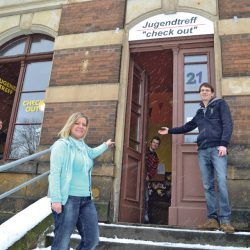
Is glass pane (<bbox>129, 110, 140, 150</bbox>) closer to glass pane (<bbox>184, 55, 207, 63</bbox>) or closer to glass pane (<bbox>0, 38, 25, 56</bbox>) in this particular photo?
glass pane (<bbox>184, 55, 207, 63</bbox>)

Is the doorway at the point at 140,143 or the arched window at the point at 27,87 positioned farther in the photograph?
the arched window at the point at 27,87

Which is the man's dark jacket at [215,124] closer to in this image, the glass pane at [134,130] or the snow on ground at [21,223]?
the glass pane at [134,130]

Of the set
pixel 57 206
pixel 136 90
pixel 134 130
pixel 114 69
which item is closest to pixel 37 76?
pixel 114 69

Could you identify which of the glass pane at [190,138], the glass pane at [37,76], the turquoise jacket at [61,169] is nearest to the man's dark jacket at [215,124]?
the glass pane at [190,138]

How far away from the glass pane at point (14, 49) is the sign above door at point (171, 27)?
271 centimetres

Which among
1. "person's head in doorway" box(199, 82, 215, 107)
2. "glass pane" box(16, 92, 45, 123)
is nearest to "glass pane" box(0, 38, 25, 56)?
"glass pane" box(16, 92, 45, 123)

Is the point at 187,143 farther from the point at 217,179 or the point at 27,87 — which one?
the point at 27,87

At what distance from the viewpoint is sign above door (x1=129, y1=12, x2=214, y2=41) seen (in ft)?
20.0

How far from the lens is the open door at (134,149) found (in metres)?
5.88

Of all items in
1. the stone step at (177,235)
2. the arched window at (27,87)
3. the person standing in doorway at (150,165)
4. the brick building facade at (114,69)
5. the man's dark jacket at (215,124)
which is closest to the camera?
the stone step at (177,235)

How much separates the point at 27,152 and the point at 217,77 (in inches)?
152

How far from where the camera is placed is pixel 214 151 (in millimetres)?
4582

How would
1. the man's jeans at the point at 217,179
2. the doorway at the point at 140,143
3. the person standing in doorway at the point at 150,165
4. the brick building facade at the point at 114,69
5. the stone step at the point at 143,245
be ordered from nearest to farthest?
the stone step at the point at 143,245 < the man's jeans at the point at 217,179 < the brick building facade at the point at 114,69 < the doorway at the point at 140,143 < the person standing in doorway at the point at 150,165

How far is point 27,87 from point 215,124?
167 inches
